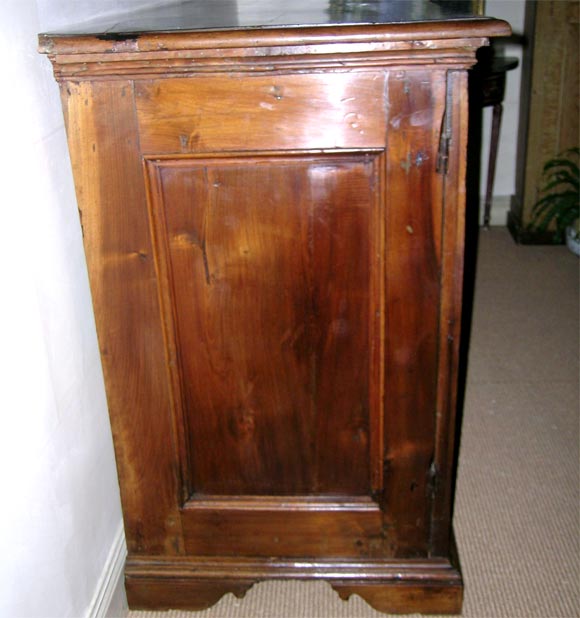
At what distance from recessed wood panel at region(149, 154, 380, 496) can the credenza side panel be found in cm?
3

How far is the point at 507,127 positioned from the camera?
3396 mm

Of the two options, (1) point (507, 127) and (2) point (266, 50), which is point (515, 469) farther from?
(1) point (507, 127)

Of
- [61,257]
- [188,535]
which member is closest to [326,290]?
[61,257]

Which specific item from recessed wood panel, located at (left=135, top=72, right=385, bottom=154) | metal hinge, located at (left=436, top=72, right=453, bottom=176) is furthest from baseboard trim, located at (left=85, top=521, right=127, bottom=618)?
metal hinge, located at (left=436, top=72, right=453, bottom=176)

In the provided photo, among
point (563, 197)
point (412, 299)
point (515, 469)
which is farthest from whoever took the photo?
point (563, 197)

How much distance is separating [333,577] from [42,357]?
0.65m

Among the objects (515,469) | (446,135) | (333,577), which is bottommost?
(515,469)

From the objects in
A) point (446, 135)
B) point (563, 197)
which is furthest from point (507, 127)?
point (446, 135)

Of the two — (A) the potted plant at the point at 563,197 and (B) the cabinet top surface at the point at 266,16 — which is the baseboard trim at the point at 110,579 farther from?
(A) the potted plant at the point at 563,197

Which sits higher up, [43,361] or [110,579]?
[43,361]

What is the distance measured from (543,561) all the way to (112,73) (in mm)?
1202

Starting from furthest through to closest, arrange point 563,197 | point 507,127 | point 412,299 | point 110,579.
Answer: point 507,127 → point 563,197 → point 110,579 → point 412,299

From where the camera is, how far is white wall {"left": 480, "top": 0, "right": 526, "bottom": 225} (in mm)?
3232

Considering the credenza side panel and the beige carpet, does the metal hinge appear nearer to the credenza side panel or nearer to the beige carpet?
the credenza side panel
